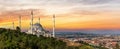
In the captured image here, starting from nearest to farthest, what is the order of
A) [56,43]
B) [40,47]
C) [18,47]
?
[18,47]
[40,47]
[56,43]

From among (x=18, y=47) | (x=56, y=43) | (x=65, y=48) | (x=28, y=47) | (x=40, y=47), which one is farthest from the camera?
(x=56, y=43)

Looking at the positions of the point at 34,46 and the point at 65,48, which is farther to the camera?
the point at 65,48

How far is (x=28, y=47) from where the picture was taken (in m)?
76.6

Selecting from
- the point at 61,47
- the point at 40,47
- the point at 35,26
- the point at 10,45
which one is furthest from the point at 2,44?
the point at 35,26

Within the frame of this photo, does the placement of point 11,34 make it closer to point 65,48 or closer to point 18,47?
point 65,48

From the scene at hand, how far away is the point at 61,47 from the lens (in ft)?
285

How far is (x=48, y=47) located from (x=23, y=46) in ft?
35.5

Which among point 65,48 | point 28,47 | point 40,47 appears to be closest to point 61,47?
point 65,48

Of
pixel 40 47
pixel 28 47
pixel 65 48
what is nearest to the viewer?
pixel 28 47

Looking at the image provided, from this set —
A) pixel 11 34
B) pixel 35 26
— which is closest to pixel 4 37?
pixel 11 34

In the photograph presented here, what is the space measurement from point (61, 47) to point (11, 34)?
14465mm

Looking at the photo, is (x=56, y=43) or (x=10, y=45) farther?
(x=56, y=43)

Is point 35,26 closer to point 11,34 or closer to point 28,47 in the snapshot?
point 11,34

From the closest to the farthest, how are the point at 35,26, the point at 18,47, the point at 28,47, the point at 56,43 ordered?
the point at 18,47, the point at 28,47, the point at 56,43, the point at 35,26
